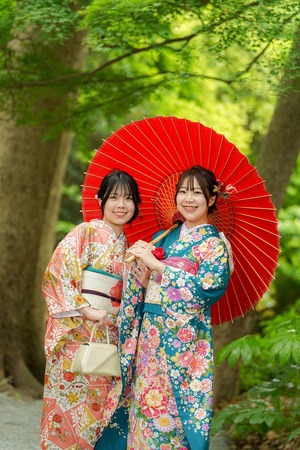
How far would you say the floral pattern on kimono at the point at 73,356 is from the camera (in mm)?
4211

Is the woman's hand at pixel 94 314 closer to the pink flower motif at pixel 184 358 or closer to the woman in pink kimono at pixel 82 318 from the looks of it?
the woman in pink kimono at pixel 82 318

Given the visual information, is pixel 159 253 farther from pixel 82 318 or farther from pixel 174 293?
pixel 82 318

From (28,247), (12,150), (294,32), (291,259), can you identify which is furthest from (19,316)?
(291,259)

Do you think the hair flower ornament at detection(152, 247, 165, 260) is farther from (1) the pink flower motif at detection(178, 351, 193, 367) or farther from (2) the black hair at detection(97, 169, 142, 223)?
(1) the pink flower motif at detection(178, 351, 193, 367)

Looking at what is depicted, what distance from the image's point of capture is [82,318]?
4219 mm

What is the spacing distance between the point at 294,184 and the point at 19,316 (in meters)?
8.12

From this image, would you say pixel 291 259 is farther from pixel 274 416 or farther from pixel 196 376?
pixel 196 376

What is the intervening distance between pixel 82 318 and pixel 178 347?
0.56m

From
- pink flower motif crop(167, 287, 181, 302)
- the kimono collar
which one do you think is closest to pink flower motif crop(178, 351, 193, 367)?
pink flower motif crop(167, 287, 181, 302)

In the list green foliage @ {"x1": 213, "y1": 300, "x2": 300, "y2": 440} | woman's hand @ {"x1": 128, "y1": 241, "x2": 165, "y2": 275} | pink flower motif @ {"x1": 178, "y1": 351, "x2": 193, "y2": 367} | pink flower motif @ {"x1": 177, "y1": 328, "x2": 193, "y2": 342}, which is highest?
woman's hand @ {"x1": 128, "y1": 241, "x2": 165, "y2": 275}

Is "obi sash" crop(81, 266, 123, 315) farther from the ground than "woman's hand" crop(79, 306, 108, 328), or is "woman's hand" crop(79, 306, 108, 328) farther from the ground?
"obi sash" crop(81, 266, 123, 315)

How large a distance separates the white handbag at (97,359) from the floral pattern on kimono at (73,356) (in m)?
0.10

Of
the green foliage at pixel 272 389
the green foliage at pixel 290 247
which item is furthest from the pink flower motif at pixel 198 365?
the green foliage at pixel 290 247

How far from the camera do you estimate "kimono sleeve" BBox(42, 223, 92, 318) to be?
13.6ft
